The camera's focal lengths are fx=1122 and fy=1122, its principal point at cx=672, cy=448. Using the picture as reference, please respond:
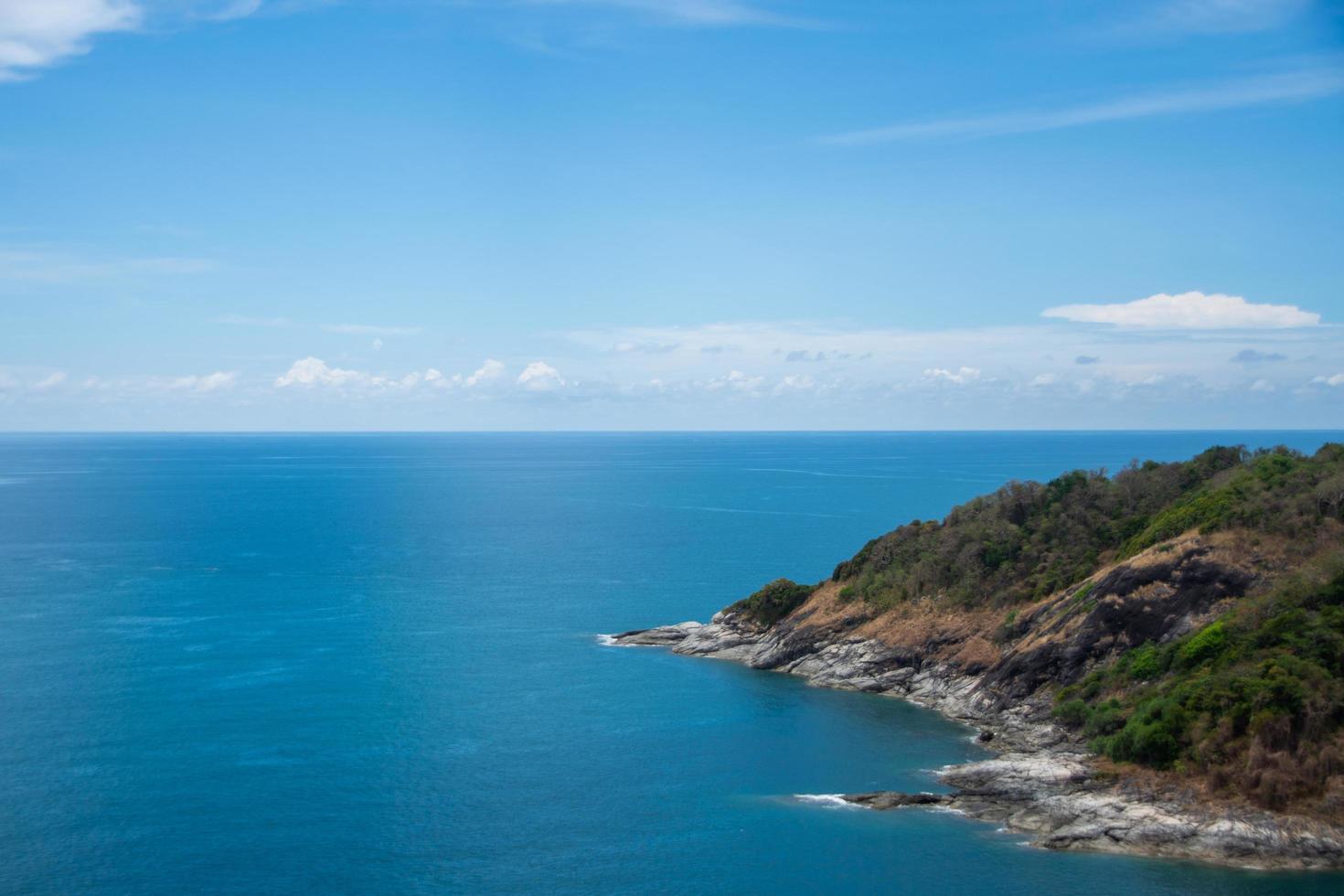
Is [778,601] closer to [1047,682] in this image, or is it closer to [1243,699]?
[1047,682]

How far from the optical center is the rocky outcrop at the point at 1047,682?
48875 millimetres

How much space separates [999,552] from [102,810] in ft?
200

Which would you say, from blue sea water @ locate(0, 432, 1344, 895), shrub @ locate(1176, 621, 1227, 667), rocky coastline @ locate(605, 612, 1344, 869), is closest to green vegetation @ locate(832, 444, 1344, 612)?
rocky coastline @ locate(605, 612, 1344, 869)

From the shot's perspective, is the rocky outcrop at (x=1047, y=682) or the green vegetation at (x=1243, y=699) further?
the green vegetation at (x=1243, y=699)

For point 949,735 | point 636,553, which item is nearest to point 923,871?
point 949,735

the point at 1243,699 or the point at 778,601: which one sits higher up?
the point at 1243,699

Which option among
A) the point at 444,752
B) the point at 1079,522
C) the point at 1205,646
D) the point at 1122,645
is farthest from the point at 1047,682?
the point at 444,752

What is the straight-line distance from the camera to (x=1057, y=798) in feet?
177

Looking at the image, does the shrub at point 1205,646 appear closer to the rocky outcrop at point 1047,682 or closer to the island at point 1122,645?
the island at point 1122,645

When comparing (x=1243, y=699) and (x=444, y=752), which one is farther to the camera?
(x=444, y=752)

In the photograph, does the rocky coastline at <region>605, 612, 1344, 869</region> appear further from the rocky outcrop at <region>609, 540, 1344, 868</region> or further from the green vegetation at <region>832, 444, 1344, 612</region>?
the green vegetation at <region>832, 444, 1344, 612</region>

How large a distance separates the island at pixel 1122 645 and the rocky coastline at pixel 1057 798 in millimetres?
107

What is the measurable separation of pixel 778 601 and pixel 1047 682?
26759mm

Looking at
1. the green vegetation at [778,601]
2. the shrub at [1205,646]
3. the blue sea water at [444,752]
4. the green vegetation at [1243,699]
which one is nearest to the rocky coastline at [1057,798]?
the blue sea water at [444,752]
